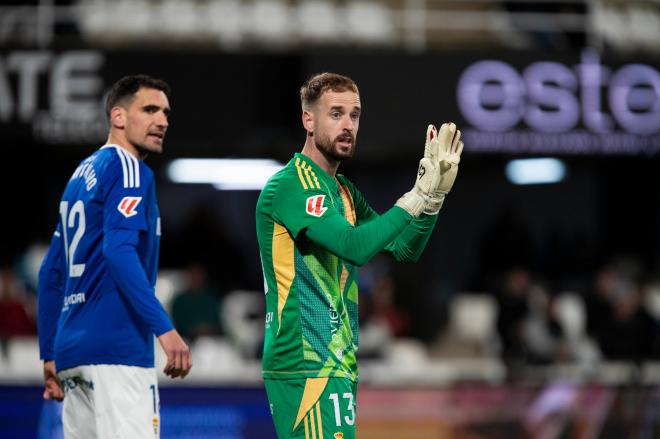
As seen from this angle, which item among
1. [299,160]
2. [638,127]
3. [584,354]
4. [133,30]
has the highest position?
[133,30]

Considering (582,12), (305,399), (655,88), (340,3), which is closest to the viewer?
(305,399)

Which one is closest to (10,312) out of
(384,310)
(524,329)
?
(384,310)

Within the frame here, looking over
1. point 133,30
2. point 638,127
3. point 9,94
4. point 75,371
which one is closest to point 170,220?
point 133,30

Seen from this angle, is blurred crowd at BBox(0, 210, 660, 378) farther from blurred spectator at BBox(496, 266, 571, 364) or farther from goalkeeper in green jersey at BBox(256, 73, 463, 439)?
goalkeeper in green jersey at BBox(256, 73, 463, 439)

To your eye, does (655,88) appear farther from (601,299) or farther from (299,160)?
(299,160)

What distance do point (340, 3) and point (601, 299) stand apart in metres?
5.29

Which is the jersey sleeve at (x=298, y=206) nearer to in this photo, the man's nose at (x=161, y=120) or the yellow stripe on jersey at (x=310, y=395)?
the yellow stripe on jersey at (x=310, y=395)

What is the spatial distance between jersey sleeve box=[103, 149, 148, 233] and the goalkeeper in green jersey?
56 cm

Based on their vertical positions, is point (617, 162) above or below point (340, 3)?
below

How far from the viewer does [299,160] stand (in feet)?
15.7

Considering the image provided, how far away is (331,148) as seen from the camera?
4730mm

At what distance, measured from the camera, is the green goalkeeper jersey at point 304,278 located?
459cm

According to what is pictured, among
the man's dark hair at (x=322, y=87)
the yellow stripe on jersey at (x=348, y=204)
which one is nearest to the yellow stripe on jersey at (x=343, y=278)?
the yellow stripe on jersey at (x=348, y=204)

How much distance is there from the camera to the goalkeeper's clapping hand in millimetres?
4453
